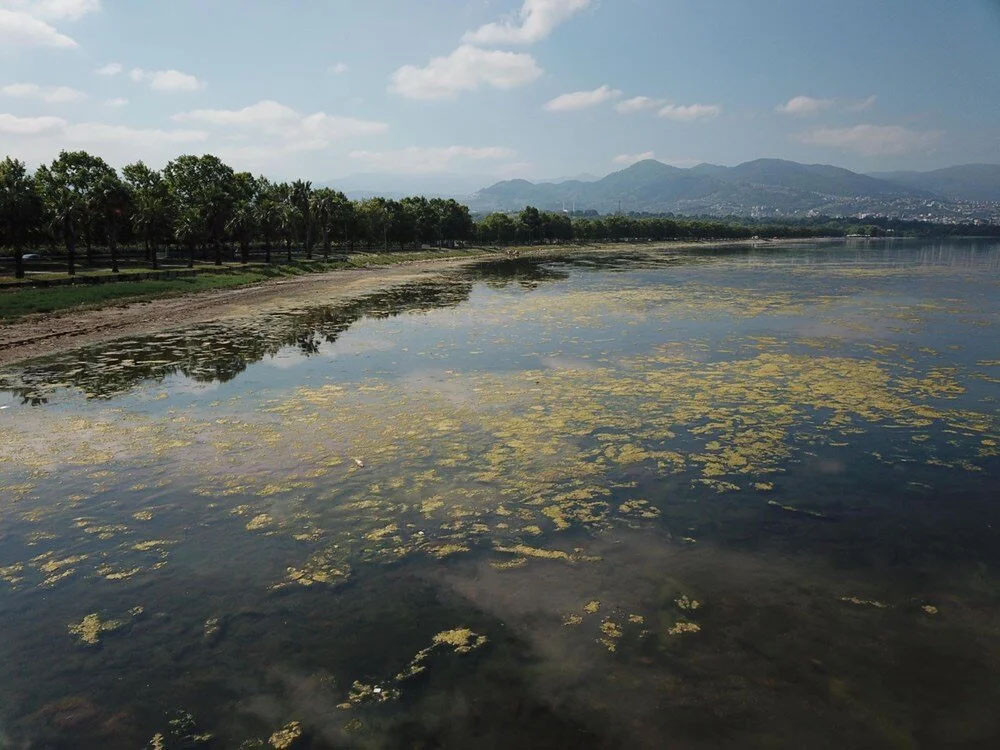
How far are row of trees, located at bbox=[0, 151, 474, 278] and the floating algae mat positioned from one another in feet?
147

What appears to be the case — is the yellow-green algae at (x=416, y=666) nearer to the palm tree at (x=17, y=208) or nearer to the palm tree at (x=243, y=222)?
the palm tree at (x=17, y=208)

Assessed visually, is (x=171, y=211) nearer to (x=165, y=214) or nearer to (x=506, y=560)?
(x=165, y=214)

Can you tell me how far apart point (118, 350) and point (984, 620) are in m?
31.1

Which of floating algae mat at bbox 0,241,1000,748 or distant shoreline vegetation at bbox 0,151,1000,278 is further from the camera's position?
distant shoreline vegetation at bbox 0,151,1000,278

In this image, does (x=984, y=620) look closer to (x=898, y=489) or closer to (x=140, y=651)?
(x=898, y=489)

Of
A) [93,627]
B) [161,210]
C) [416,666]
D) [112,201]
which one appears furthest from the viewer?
[161,210]

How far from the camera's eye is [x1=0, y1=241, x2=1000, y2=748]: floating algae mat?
20.5 feet

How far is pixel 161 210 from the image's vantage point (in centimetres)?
6825

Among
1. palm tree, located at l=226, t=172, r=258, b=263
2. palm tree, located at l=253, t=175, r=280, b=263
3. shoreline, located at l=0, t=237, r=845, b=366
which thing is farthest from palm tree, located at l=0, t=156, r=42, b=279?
palm tree, located at l=253, t=175, r=280, b=263

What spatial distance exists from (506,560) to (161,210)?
75.1 metres

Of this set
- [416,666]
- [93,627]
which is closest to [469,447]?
[416,666]

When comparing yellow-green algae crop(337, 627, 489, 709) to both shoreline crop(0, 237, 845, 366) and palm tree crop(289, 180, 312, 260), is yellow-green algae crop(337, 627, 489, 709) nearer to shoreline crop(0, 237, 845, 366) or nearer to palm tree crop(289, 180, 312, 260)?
shoreline crop(0, 237, 845, 366)

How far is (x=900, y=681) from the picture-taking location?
257 inches

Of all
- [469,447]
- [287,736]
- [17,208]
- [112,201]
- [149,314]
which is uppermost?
[112,201]
